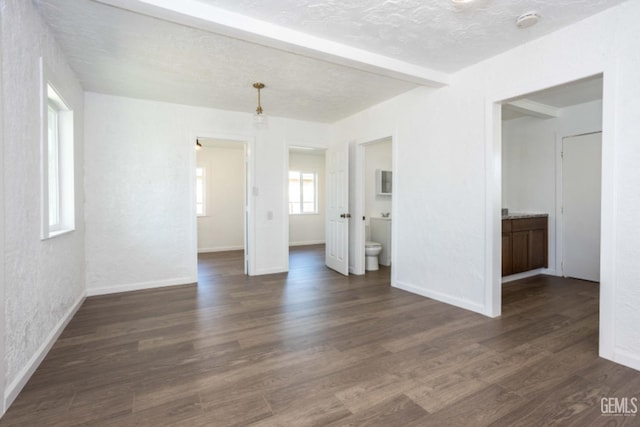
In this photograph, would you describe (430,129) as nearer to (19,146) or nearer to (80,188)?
(19,146)

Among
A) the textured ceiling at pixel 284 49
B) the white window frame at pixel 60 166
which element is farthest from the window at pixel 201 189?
the white window frame at pixel 60 166

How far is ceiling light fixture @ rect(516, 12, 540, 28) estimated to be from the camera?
2291mm

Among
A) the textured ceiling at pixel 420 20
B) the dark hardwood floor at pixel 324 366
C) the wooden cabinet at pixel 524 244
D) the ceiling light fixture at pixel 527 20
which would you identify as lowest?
the dark hardwood floor at pixel 324 366

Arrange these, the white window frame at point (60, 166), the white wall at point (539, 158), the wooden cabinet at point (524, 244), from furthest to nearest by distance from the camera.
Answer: the white wall at point (539, 158), the wooden cabinet at point (524, 244), the white window frame at point (60, 166)

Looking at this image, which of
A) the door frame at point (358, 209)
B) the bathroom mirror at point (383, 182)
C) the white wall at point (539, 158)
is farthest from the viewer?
the bathroom mirror at point (383, 182)

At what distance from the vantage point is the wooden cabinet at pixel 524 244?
4.38 meters

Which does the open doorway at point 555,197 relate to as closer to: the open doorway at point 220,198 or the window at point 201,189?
the open doorway at point 220,198

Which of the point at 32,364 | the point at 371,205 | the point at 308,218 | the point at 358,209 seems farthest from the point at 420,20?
the point at 308,218

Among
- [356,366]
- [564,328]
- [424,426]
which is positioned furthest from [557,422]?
[564,328]

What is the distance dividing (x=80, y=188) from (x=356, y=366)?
3.62 metres

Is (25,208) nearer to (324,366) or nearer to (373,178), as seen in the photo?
(324,366)

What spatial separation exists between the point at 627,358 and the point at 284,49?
11.2 feet

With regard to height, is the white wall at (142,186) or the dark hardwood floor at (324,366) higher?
the white wall at (142,186)

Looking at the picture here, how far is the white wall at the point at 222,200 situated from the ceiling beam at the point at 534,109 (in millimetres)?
5441
